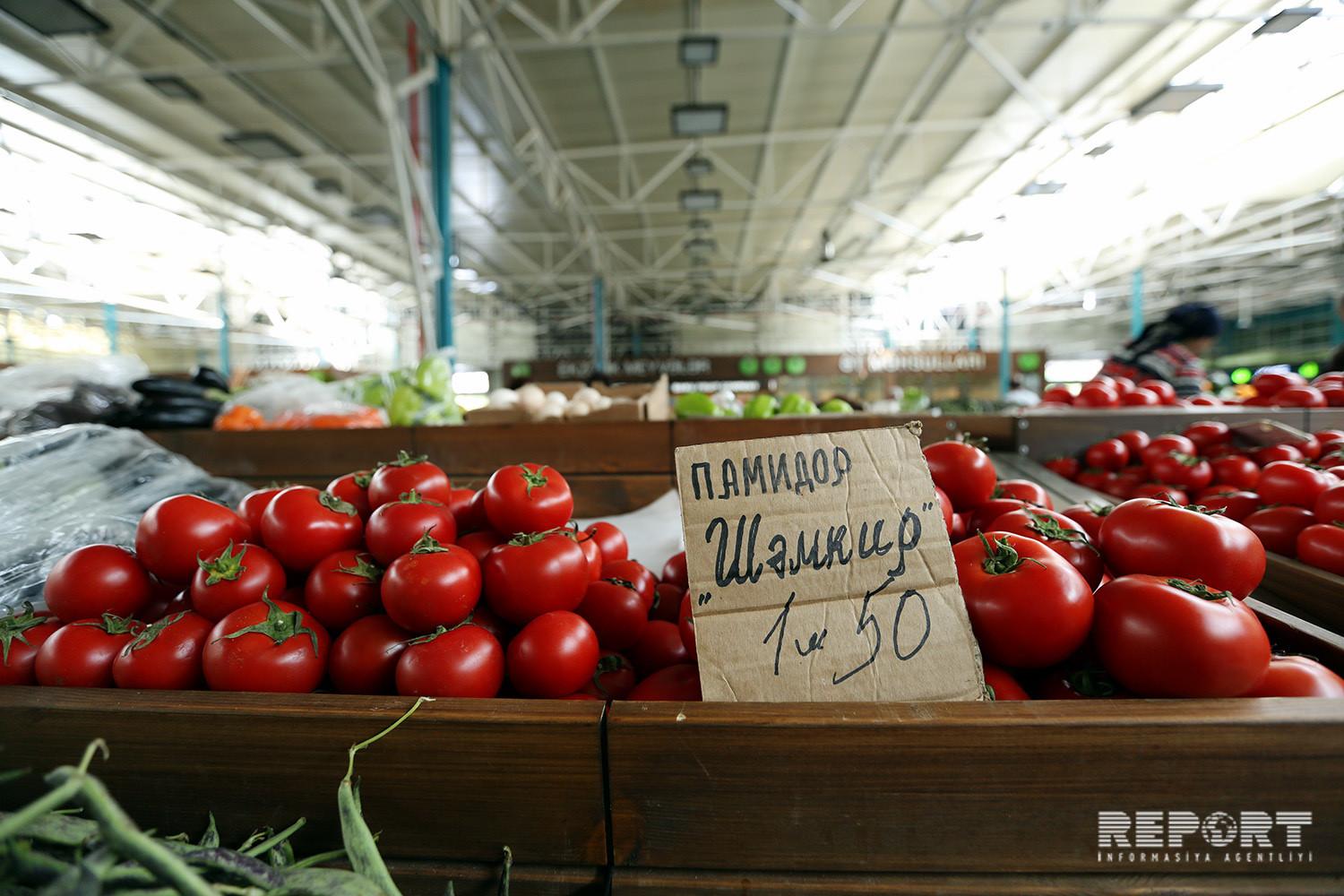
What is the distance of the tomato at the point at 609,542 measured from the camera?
127 centimetres

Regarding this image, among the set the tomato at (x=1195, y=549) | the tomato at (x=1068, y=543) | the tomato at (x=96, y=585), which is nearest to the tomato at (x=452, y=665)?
the tomato at (x=96, y=585)

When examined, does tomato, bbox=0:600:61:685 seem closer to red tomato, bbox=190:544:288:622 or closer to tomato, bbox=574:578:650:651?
red tomato, bbox=190:544:288:622

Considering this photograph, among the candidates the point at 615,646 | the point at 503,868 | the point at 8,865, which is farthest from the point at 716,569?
the point at 8,865

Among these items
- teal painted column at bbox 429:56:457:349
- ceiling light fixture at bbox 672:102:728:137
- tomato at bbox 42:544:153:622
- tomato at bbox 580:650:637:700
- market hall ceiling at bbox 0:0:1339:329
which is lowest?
Result: tomato at bbox 580:650:637:700

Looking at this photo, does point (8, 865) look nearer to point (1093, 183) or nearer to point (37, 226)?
point (1093, 183)

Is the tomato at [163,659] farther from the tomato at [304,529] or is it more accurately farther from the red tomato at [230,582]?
the tomato at [304,529]

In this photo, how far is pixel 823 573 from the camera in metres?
0.87

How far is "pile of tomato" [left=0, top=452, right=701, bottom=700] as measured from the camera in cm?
86

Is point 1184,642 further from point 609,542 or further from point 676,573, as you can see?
point 609,542

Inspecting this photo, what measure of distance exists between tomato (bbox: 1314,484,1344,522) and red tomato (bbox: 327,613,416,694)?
6.01 feet

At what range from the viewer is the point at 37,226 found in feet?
39.4

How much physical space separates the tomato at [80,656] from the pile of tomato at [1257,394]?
144 inches

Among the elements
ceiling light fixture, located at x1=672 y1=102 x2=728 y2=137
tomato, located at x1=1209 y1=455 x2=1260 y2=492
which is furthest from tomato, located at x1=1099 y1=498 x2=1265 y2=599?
ceiling light fixture, located at x1=672 y1=102 x2=728 y2=137

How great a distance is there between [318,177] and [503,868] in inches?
563
